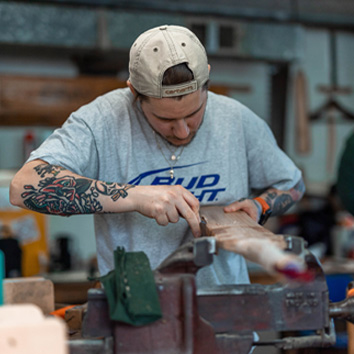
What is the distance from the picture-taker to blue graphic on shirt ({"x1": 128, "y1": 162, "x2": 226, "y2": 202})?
171 cm

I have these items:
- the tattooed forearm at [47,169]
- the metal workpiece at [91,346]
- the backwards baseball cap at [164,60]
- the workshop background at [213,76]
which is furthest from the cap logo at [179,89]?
the workshop background at [213,76]

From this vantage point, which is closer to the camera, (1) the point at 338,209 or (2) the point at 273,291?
(2) the point at 273,291

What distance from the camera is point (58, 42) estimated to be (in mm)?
4707

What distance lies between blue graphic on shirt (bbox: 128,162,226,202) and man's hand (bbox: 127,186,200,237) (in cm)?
24

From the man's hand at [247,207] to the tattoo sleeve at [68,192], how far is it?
0.32m

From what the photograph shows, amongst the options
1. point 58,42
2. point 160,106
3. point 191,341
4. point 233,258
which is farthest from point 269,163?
point 58,42

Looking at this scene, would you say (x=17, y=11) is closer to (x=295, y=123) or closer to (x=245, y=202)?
(x=295, y=123)

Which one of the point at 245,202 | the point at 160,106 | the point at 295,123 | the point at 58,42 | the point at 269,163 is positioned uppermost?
the point at 58,42

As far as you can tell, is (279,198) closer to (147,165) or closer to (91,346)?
(147,165)

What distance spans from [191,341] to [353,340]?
1.03 meters

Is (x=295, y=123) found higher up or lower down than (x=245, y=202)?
higher up

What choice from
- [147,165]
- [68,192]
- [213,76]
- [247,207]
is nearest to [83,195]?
[68,192]

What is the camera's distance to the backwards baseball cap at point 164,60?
1.46m

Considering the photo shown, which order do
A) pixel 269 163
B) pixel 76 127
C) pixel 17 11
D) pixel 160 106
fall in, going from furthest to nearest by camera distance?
1. pixel 17 11
2. pixel 269 163
3. pixel 76 127
4. pixel 160 106
